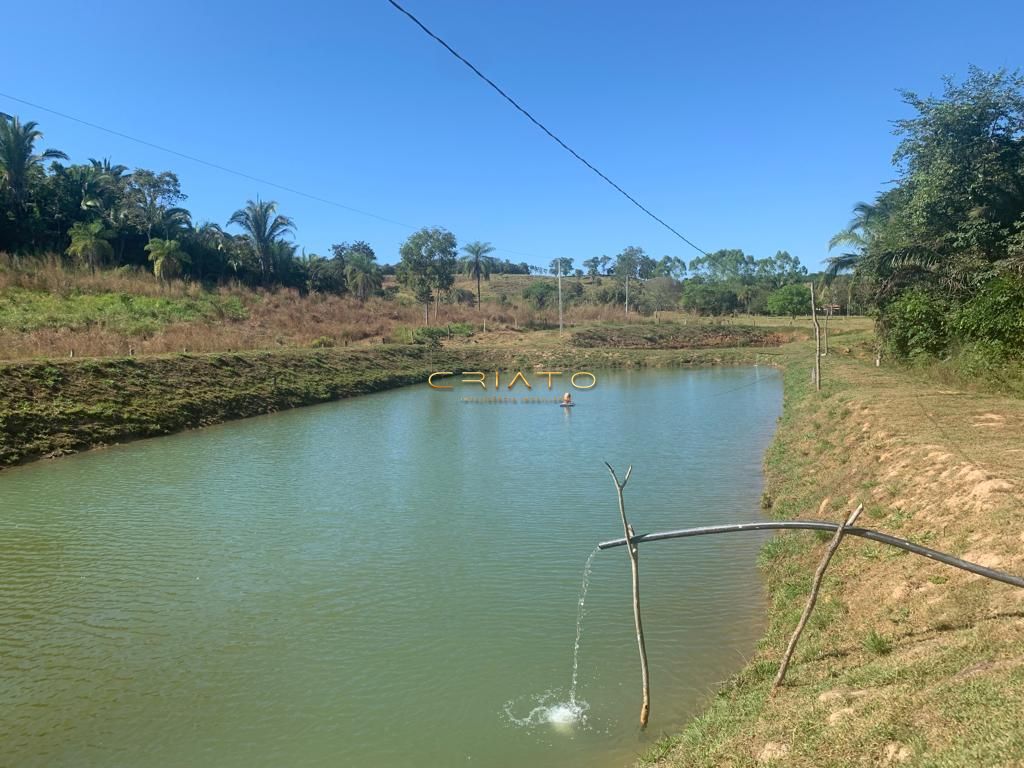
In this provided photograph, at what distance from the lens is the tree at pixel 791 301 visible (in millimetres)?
71650

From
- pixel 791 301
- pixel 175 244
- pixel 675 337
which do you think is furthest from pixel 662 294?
pixel 175 244

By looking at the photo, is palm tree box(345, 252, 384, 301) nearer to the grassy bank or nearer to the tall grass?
the tall grass

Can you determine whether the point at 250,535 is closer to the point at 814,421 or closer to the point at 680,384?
the point at 814,421

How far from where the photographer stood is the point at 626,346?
2216 inches

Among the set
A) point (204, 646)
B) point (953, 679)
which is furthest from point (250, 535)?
point (953, 679)

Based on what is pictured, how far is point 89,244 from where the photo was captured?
43219 mm

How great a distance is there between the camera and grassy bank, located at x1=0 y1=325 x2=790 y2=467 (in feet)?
58.9

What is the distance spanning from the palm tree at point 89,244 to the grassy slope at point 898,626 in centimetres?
4543

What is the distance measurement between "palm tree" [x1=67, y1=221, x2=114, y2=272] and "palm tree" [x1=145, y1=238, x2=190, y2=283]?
272 cm

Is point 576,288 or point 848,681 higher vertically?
point 576,288

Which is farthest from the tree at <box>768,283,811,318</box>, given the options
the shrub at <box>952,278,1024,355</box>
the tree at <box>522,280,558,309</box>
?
the shrub at <box>952,278,1024,355</box>

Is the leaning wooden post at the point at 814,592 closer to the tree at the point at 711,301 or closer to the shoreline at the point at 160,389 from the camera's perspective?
the shoreline at the point at 160,389

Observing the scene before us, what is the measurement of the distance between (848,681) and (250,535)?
30.6 feet

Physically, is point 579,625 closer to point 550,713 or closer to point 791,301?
point 550,713
